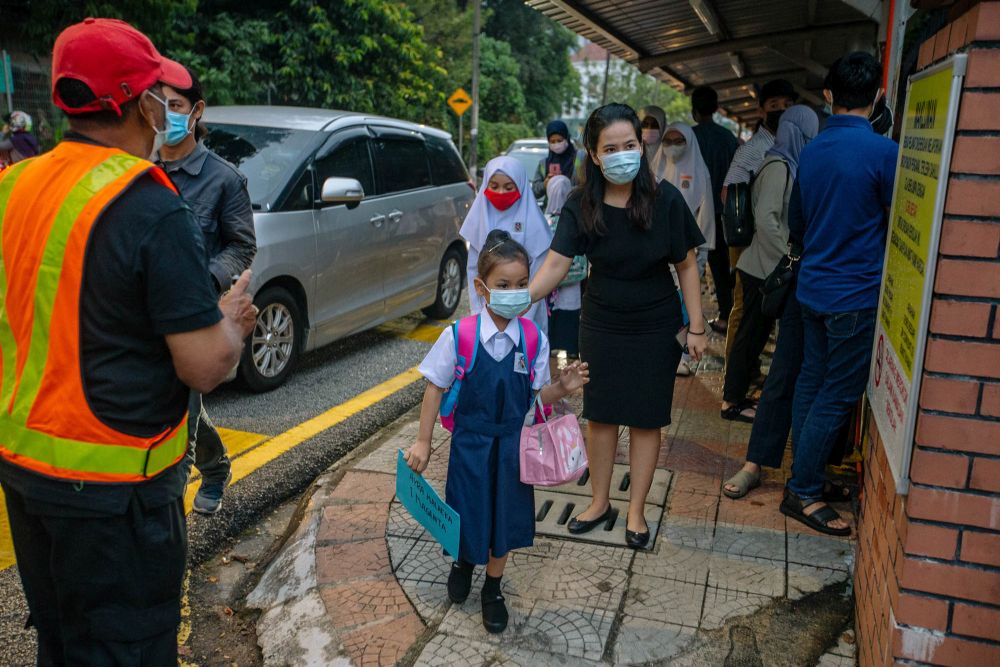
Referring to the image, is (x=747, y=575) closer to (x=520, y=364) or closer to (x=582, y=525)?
(x=582, y=525)

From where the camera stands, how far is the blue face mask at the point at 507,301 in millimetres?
3031

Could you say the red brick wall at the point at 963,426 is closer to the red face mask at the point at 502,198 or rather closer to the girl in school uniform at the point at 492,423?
the girl in school uniform at the point at 492,423

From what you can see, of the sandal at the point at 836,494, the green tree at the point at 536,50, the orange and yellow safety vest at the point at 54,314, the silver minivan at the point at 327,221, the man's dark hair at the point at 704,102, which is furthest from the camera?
the green tree at the point at 536,50

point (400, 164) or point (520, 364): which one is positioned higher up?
point (400, 164)

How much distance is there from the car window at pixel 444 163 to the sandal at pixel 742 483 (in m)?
4.61

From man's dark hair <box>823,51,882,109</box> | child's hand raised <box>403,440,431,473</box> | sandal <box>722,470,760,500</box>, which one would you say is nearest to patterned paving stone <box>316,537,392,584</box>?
child's hand raised <box>403,440,431,473</box>

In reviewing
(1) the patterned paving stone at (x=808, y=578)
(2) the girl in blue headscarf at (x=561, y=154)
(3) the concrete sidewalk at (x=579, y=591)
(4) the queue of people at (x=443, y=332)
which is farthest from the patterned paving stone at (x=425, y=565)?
(2) the girl in blue headscarf at (x=561, y=154)

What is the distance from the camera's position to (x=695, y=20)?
754 centimetres

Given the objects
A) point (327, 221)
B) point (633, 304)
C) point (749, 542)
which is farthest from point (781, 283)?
point (327, 221)

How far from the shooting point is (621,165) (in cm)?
334

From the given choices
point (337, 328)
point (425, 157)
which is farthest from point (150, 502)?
point (425, 157)

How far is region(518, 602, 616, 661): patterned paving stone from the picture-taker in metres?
2.92

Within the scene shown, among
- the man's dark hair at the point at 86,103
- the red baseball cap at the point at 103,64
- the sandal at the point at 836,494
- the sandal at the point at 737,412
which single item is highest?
the red baseball cap at the point at 103,64

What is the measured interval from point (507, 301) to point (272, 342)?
10.7 ft
